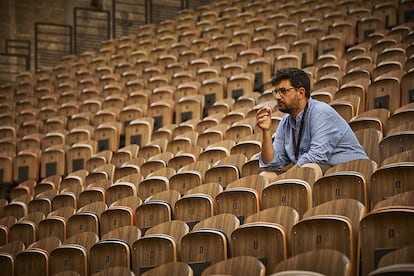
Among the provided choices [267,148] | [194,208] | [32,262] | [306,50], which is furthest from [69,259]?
[306,50]

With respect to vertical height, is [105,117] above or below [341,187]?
above

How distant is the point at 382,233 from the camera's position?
5.99 ft

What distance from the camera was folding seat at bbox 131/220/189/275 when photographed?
2.25m

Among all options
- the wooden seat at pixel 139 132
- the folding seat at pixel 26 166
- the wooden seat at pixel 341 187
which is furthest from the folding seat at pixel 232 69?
the wooden seat at pixel 341 187

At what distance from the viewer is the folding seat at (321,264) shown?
5.33 feet

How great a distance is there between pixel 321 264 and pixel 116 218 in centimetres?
130

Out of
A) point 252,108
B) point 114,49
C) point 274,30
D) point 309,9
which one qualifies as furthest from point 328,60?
point 114,49

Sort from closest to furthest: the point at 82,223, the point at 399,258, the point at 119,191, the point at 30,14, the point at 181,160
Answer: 1. the point at 399,258
2. the point at 82,223
3. the point at 119,191
4. the point at 181,160
5. the point at 30,14

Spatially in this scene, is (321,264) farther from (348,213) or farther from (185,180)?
(185,180)

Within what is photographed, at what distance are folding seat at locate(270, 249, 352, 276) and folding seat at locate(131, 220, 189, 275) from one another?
64 centimetres

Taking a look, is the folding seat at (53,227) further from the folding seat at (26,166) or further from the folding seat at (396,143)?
the folding seat at (26,166)

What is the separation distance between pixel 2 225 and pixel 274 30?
324 cm

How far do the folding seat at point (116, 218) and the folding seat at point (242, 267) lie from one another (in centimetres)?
95

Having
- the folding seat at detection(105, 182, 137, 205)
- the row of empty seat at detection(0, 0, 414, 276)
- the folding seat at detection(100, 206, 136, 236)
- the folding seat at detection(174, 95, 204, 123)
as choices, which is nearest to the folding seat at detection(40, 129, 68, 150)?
the row of empty seat at detection(0, 0, 414, 276)
